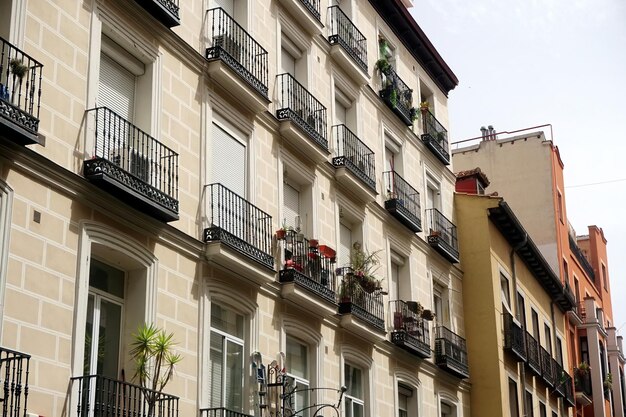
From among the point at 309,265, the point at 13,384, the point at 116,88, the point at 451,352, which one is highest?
the point at 116,88

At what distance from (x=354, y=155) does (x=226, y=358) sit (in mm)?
8807

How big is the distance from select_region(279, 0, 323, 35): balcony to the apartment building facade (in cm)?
2351

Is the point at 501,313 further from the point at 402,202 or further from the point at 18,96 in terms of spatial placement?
the point at 18,96

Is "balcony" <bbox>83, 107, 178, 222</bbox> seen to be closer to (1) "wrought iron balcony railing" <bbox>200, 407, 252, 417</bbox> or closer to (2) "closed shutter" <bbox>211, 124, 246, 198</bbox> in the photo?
(2) "closed shutter" <bbox>211, 124, 246, 198</bbox>

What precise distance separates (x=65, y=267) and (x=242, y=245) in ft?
16.7

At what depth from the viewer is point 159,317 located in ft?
57.4

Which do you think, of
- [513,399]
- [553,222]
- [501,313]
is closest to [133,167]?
[501,313]

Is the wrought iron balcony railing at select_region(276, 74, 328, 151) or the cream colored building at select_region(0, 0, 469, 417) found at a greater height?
the wrought iron balcony railing at select_region(276, 74, 328, 151)

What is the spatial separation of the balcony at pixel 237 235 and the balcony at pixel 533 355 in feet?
57.2

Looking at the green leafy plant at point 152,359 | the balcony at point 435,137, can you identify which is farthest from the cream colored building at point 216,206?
the balcony at point 435,137

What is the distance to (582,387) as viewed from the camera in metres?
46.6

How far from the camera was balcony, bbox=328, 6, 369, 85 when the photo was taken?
88.8ft

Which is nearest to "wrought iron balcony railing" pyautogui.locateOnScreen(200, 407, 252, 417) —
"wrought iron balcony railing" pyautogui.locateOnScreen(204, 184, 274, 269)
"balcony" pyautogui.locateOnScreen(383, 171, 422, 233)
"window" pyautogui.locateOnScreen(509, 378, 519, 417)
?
"wrought iron balcony railing" pyautogui.locateOnScreen(204, 184, 274, 269)

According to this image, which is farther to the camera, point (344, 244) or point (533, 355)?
point (533, 355)
